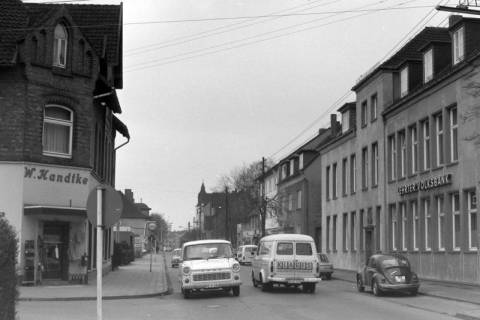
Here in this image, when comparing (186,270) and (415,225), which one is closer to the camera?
(186,270)

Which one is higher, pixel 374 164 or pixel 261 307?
pixel 374 164

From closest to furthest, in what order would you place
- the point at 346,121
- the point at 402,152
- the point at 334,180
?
the point at 402,152
the point at 346,121
the point at 334,180

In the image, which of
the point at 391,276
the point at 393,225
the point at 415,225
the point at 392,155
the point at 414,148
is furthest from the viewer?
the point at 392,155

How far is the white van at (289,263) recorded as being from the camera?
23875 millimetres

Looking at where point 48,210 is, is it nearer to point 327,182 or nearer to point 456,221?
point 456,221

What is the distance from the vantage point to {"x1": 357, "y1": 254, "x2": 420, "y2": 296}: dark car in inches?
902

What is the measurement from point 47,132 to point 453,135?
17127mm

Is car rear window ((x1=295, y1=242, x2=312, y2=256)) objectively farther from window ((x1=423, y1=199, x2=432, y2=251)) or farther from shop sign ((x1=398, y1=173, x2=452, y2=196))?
window ((x1=423, y1=199, x2=432, y2=251))

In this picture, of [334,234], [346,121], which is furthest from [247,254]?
[346,121]

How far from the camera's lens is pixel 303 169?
61594 millimetres

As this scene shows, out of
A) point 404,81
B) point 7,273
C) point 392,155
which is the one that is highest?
point 404,81

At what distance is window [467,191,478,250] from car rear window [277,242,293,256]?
7867 mm

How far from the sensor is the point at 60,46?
1029 inches

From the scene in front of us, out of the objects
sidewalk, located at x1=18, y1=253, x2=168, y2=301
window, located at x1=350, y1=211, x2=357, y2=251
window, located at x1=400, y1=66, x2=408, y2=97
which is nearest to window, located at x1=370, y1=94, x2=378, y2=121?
window, located at x1=400, y1=66, x2=408, y2=97
